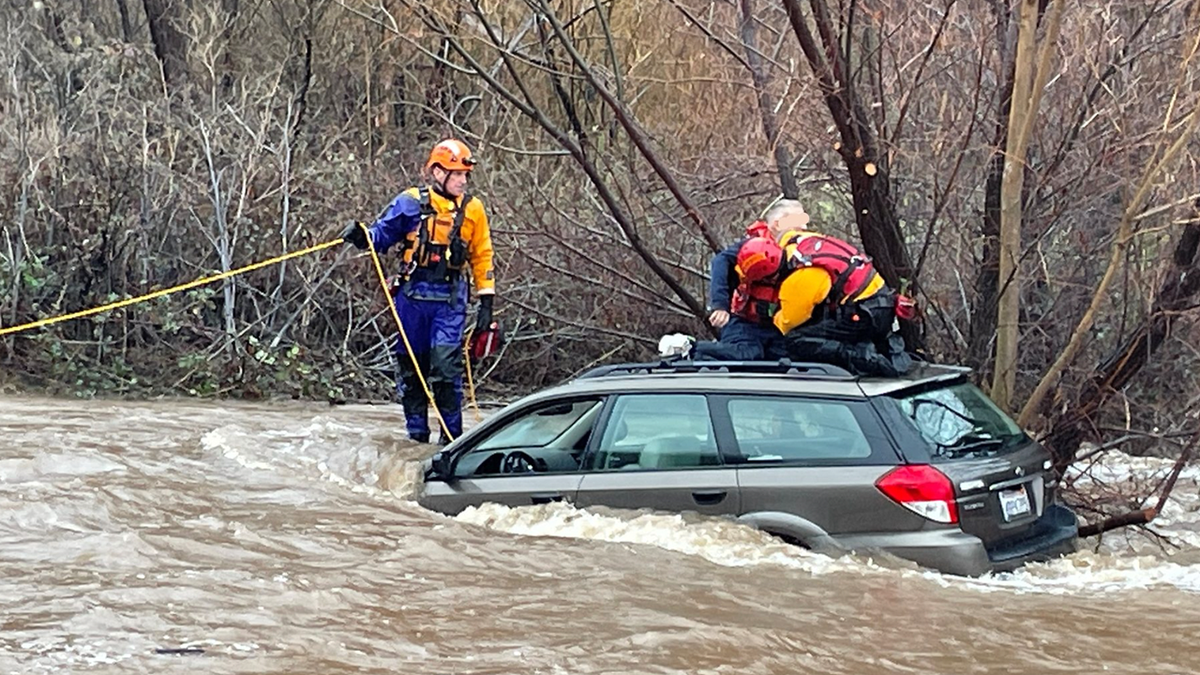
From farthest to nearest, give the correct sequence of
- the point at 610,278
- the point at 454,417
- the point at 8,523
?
the point at 610,278, the point at 454,417, the point at 8,523

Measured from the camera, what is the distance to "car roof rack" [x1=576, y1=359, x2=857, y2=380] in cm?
686

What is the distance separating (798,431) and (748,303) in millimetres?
2106

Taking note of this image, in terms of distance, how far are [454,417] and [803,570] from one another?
4.04 meters

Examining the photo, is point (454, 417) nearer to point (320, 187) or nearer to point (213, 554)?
point (213, 554)

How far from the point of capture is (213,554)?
6.88 m

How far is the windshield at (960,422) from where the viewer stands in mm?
6547

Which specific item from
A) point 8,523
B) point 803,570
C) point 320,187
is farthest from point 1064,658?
point 320,187

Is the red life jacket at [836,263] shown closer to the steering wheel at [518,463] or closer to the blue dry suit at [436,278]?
the steering wheel at [518,463]

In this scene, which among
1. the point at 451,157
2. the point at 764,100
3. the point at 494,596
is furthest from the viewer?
the point at 764,100

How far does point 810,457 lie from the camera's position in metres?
6.63

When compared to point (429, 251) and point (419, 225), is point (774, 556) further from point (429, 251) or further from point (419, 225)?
point (419, 225)

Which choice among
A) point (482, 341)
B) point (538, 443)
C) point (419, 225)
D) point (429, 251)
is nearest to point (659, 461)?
point (538, 443)

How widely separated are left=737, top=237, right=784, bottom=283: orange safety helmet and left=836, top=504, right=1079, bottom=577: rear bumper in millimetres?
2306

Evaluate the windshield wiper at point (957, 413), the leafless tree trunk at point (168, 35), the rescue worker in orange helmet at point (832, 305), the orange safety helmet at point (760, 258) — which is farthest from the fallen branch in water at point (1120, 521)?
the leafless tree trunk at point (168, 35)
